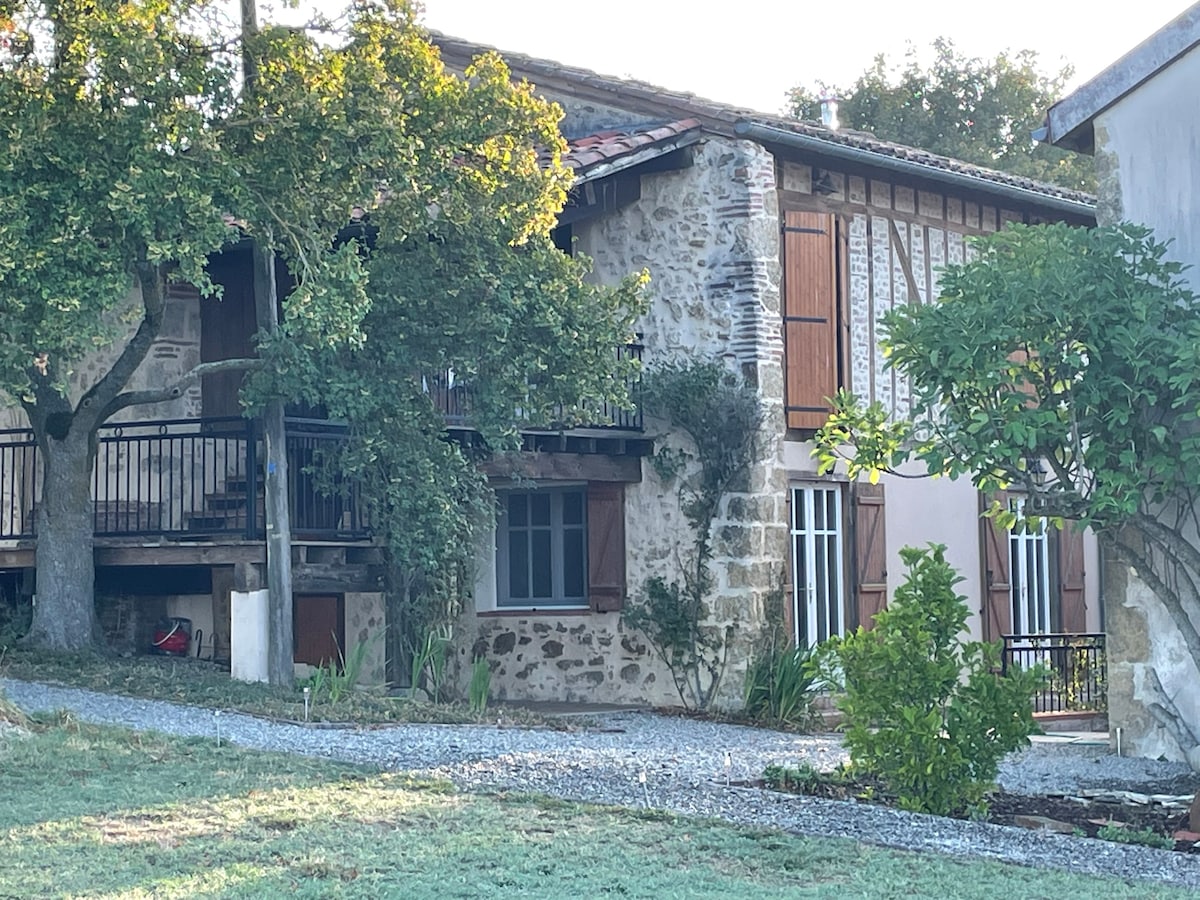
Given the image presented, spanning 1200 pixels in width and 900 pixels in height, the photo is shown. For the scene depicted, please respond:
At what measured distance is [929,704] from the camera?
9008mm

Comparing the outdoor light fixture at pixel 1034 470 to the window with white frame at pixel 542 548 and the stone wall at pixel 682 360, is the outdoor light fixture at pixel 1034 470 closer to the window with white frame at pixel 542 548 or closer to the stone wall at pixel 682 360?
the stone wall at pixel 682 360

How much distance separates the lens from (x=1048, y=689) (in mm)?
17156

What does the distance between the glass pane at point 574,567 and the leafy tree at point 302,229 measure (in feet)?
8.25

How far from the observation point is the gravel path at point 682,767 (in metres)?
8.07

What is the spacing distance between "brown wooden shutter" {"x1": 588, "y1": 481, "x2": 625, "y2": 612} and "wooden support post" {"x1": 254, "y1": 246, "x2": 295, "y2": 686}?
11.5 ft

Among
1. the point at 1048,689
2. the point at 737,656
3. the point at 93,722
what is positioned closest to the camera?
the point at 93,722

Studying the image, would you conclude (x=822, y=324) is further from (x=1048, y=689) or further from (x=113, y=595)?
(x=113, y=595)

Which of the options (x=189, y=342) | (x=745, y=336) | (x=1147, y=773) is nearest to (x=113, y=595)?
(x=189, y=342)

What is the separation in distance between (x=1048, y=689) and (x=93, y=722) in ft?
31.8

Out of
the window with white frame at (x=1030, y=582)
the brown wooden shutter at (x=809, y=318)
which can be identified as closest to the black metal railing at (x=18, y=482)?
the brown wooden shutter at (x=809, y=318)

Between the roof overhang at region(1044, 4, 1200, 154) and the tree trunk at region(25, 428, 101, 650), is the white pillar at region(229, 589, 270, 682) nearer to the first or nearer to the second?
the tree trunk at region(25, 428, 101, 650)

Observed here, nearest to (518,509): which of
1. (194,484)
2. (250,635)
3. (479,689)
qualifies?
(194,484)

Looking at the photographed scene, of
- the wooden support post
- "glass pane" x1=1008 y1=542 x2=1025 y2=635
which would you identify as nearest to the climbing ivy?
the wooden support post

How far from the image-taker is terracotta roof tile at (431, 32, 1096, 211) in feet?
52.0
